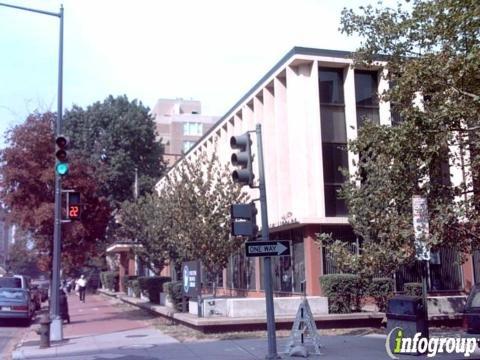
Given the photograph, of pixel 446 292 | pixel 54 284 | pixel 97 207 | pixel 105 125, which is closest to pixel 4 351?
pixel 54 284

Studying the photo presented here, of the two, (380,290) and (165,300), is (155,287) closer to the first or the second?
(165,300)

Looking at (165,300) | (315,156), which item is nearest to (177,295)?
(165,300)

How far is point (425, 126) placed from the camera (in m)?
11.6

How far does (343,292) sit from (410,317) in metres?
8.00

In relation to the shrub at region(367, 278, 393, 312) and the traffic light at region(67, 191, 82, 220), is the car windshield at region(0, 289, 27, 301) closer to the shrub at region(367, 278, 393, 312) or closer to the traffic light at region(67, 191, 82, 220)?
the traffic light at region(67, 191, 82, 220)

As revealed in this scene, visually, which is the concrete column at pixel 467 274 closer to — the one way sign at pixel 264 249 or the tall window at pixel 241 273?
the tall window at pixel 241 273

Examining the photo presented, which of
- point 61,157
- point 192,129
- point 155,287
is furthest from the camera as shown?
point 192,129

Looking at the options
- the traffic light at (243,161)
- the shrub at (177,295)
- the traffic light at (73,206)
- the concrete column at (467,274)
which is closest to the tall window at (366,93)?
the concrete column at (467,274)

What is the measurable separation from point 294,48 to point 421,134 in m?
12.3

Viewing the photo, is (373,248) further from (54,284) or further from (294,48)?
(294,48)

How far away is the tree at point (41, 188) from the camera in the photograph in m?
22.1

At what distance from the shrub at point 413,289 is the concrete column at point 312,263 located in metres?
3.07

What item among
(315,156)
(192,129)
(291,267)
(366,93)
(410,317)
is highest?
(192,129)

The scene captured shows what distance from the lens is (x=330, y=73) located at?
24344 mm
